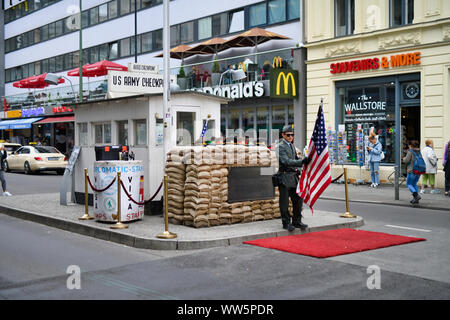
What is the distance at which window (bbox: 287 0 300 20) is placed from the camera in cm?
2433

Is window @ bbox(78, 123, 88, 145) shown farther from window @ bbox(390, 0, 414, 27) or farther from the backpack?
window @ bbox(390, 0, 414, 27)

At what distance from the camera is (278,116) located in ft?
79.3

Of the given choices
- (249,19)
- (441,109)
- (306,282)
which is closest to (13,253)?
(306,282)

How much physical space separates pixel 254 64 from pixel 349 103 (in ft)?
16.8

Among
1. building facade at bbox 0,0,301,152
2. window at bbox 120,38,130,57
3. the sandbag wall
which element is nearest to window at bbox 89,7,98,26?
building facade at bbox 0,0,301,152

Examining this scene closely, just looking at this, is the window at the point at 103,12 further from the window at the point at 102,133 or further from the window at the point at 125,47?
the window at the point at 102,133

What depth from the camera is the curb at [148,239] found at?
27.6 feet

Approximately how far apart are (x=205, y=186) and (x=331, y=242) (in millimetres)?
2535

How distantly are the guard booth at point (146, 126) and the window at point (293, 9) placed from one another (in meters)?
13.5

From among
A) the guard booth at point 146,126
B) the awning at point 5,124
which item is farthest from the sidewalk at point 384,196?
the awning at point 5,124

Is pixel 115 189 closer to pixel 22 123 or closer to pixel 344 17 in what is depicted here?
pixel 344 17

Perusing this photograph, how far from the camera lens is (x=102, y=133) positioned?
12812 mm

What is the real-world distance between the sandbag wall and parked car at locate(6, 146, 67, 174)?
17664mm

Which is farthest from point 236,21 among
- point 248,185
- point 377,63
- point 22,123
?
point 22,123
